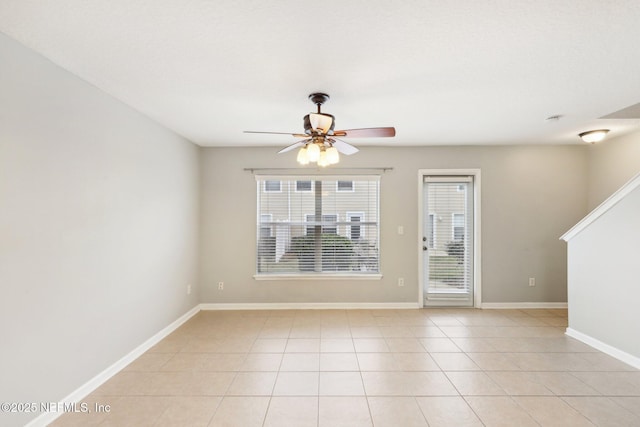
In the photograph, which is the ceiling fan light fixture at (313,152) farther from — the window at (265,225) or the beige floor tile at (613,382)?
the beige floor tile at (613,382)

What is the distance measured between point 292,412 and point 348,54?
252 centimetres

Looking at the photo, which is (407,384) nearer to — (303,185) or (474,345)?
(474,345)

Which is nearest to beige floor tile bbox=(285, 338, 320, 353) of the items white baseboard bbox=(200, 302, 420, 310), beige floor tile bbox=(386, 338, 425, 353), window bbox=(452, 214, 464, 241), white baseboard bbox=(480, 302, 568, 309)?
beige floor tile bbox=(386, 338, 425, 353)

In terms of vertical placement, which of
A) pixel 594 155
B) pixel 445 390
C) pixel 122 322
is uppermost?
pixel 594 155

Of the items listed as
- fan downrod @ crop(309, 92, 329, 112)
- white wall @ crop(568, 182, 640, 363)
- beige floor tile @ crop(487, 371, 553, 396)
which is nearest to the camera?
beige floor tile @ crop(487, 371, 553, 396)

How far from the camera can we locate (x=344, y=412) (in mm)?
2131

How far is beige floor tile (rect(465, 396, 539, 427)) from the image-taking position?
2016mm

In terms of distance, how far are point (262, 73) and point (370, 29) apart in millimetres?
900

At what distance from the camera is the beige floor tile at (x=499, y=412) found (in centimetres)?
202

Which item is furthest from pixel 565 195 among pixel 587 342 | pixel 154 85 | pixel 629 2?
pixel 154 85

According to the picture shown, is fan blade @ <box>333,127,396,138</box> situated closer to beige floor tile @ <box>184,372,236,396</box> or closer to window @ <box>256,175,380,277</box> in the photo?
window @ <box>256,175,380,277</box>

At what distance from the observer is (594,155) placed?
4.41 m

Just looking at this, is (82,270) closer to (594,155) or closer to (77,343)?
(77,343)

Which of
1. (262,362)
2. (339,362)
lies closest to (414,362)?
(339,362)
